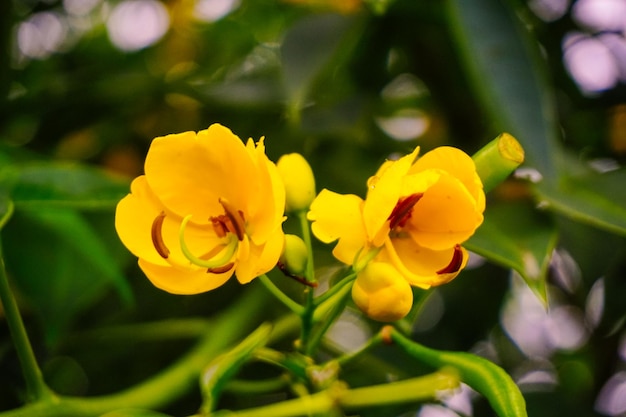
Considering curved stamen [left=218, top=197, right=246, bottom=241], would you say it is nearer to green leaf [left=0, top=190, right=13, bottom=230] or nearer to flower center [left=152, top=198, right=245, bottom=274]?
flower center [left=152, top=198, right=245, bottom=274]

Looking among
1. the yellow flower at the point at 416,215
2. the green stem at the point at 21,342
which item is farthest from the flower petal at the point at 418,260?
the green stem at the point at 21,342

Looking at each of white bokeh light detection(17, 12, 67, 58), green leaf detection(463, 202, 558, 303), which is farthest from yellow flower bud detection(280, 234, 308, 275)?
Result: white bokeh light detection(17, 12, 67, 58)

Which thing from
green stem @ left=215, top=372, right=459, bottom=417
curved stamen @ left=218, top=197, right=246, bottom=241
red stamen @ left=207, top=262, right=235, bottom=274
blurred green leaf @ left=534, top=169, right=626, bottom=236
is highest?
curved stamen @ left=218, top=197, right=246, bottom=241

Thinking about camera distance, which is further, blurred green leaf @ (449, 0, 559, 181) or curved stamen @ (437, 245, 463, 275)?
blurred green leaf @ (449, 0, 559, 181)

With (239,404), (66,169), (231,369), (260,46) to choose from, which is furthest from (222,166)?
(260,46)

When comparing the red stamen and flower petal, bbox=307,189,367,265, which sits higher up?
flower petal, bbox=307,189,367,265

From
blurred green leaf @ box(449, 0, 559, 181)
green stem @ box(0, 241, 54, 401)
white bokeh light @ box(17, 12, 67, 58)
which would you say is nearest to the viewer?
green stem @ box(0, 241, 54, 401)

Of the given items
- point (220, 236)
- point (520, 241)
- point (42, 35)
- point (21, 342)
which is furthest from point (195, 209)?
point (42, 35)

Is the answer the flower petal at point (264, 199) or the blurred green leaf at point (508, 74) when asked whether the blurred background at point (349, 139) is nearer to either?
the blurred green leaf at point (508, 74)
